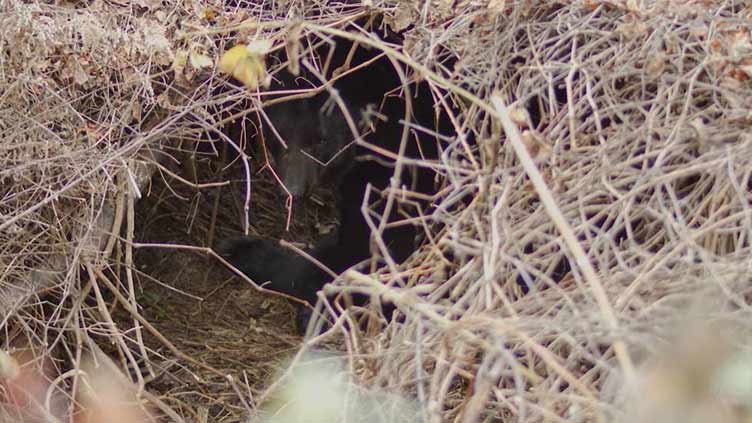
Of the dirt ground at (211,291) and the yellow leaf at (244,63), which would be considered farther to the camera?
the dirt ground at (211,291)

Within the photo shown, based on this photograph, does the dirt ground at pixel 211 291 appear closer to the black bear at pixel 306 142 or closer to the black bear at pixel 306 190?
the black bear at pixel 306 190

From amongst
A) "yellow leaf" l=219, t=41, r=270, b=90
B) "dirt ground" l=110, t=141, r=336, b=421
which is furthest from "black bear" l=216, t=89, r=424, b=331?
"yellow leaf" l=219, t=41, r=270, b=90

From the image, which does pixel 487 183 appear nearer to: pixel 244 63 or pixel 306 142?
pixel 244 63

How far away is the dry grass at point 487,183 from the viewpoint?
5.68 feet

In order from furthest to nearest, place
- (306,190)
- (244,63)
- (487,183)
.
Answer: (306,190)
(244,63)
(487,183)

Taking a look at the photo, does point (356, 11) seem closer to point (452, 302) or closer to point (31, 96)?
point (31, 96)

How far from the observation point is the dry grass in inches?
68.2

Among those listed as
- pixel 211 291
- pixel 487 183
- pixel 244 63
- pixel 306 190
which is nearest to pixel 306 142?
pixel 306 190

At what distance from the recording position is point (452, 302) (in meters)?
2.05

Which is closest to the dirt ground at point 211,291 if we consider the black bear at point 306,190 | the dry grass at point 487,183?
the dry grass at point 487,183

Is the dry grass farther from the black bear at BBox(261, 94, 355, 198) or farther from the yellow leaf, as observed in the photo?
the black bear at BBox(261, 94, 355, 198)

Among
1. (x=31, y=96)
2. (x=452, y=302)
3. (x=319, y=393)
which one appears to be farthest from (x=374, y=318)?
(x=31, y=96)

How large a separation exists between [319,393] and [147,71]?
1.84 m

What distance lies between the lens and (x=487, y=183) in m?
1.93
